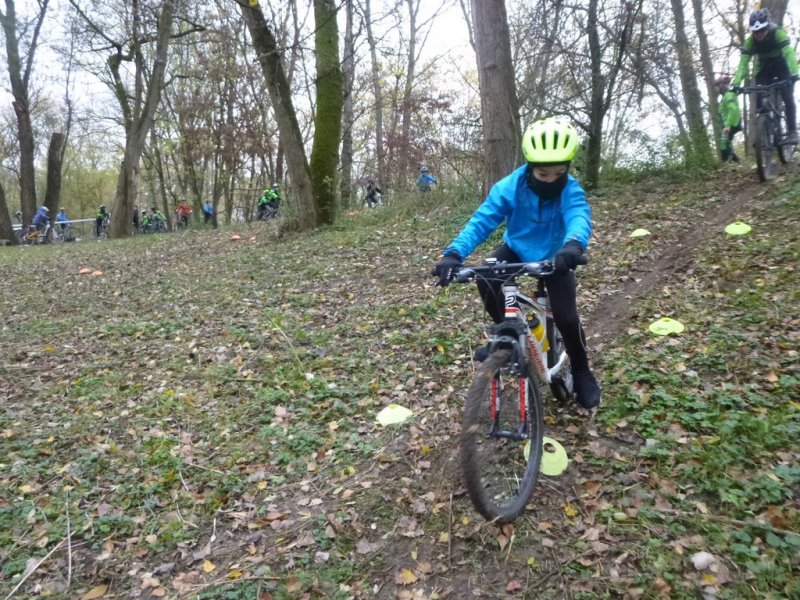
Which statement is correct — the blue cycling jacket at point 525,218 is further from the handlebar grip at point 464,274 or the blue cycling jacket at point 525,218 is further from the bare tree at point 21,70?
the bare tree at point 21,70

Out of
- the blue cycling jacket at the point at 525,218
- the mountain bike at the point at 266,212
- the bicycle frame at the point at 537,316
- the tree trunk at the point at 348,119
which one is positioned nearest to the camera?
the bicycle frame at the point at 537,316

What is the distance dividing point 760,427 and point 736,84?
19.9 feet

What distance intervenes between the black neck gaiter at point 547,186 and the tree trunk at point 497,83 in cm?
538

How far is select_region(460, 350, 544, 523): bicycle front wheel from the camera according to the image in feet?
9.62

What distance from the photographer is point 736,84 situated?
7.73 metres

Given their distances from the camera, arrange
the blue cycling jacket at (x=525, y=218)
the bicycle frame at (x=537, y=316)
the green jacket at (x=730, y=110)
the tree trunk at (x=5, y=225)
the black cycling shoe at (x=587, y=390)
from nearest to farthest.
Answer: the bicycle frame at (x=537, y=316), the blue cycling jacket at (x=525, y=218), the black cycling shoe at (x=587, y=390), the green jacket at (x=730, y=110), the tree trunk at (x=5, y=225)

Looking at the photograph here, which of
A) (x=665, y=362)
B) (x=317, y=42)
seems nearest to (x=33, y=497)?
(x=665, y=362)

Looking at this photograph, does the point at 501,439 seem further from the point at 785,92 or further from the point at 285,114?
the point at 285,114

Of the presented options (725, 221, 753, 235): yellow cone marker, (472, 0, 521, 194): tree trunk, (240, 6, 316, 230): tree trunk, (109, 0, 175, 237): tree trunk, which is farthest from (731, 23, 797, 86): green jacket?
(109, 0, 175, 237): tree trunk

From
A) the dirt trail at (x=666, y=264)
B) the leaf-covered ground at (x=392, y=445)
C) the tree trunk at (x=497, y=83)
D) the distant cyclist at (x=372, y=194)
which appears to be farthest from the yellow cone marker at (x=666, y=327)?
the distant cyclist at (x=372, y=194)

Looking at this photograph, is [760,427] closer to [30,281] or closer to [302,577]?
[302,577]

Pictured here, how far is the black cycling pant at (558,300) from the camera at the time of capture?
3.61 m

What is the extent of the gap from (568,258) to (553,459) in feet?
4.52

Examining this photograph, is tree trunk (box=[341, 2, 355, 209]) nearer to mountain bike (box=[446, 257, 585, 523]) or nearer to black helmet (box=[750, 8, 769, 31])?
black helmet (box=[750, 8, 769, 31])
